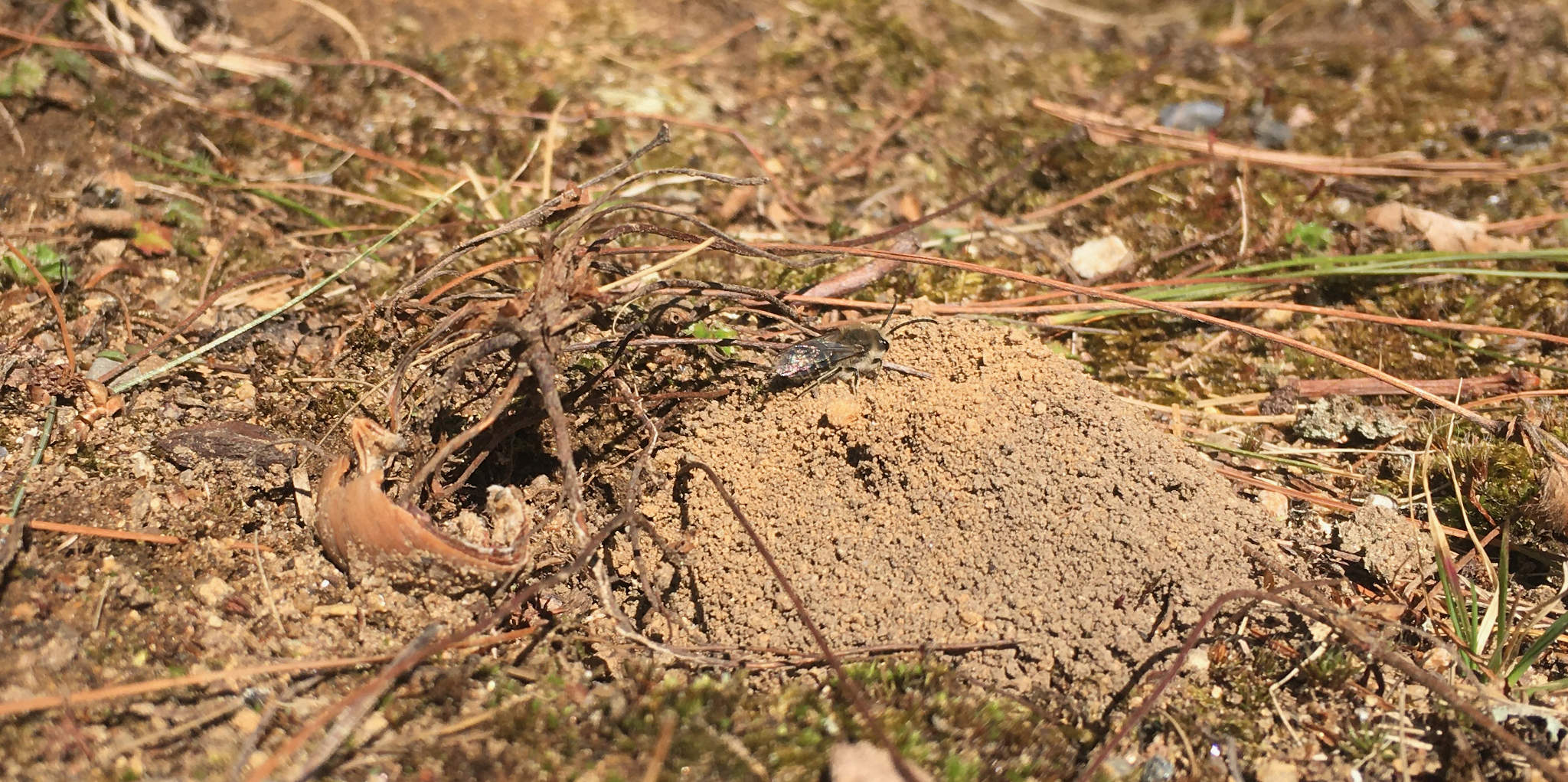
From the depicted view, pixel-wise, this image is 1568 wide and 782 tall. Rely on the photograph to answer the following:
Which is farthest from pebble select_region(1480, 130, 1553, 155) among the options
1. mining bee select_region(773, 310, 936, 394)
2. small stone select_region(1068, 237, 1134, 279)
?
mining bee select_region(773, 310, 936, 394)

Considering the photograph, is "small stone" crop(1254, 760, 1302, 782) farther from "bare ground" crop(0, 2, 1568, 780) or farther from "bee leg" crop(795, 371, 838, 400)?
"bee leg" crop(795, 371, 838, 400)

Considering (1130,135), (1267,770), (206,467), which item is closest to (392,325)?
(206,467)

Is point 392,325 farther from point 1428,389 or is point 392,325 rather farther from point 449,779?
point 1428,389

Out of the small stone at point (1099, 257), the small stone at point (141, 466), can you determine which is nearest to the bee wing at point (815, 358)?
the small stone at point (1099, 257)

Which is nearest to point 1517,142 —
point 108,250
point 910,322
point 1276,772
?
point 910,322

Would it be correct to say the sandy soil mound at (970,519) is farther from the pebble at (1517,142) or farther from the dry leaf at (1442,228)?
the pebble at (1517,142)

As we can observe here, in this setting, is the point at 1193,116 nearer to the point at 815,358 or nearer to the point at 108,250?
the point at 815,358
